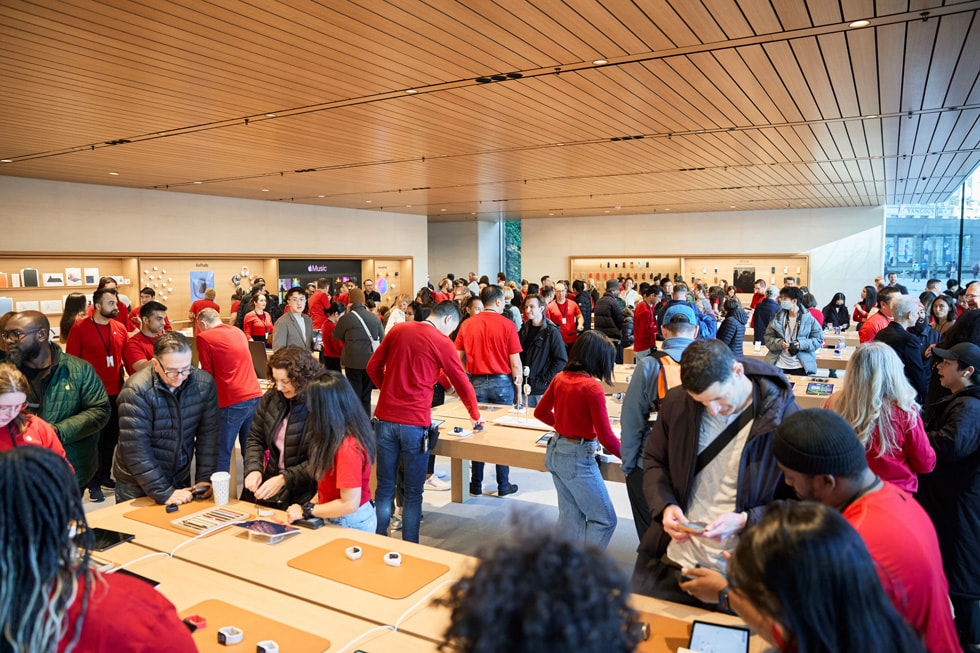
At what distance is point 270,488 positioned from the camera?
11.2 ft

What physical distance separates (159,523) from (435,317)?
220cm

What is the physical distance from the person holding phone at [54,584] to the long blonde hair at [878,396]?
2.88m

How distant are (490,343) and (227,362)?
2.30 m

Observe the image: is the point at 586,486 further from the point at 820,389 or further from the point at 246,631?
the point at 820,389

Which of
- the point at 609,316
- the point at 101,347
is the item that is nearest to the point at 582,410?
the point at 101,347

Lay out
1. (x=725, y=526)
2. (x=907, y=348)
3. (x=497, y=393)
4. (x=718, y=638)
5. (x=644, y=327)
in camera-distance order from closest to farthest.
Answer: (x=718, y=638) → (x=725, y=526) → (x=907, y=348) → (x=497, y=393) → (x=644, y=327)

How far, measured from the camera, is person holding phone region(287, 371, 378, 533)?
124 inches

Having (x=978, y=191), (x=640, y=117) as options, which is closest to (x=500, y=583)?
(x=640, y=117)

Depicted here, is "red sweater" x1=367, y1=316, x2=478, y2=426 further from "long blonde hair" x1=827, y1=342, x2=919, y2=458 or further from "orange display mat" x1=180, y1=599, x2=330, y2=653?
"long blonde hair" x1=827, y1=342, x2=919, y2=458

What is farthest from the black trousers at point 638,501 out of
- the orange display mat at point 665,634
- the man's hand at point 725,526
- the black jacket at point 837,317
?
the black jacket at point 837,317

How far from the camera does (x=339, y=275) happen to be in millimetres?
17016

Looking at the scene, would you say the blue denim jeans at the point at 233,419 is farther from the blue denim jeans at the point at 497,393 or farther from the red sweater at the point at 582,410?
the red sweater at the point at 582,410

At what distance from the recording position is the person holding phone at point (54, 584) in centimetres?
127

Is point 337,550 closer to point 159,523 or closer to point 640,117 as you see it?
point 159,523
